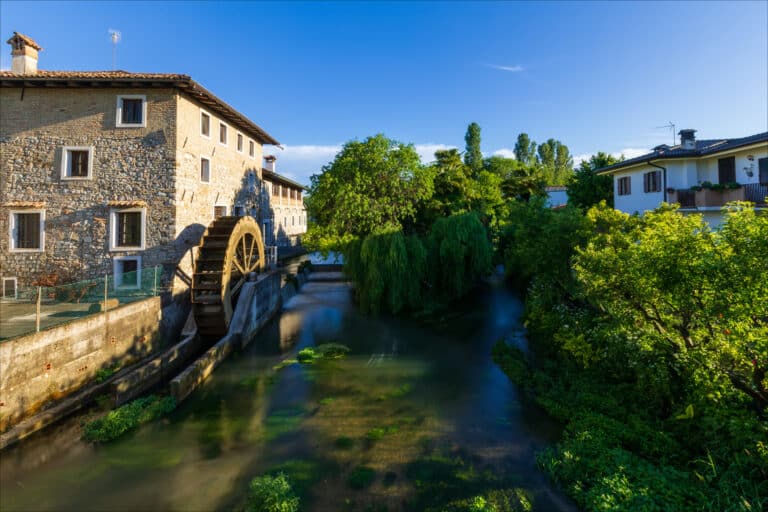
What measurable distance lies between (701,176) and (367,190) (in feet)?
48.1

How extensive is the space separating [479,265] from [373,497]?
13830 millimetres

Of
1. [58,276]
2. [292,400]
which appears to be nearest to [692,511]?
[292,400]

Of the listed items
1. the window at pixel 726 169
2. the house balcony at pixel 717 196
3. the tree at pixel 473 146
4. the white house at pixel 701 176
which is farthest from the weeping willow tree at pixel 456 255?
the tree at pixel 473 146

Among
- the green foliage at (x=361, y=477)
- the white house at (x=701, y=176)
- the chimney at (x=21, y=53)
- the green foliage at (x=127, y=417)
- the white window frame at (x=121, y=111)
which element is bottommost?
the green foliage at (x=361, y=477)

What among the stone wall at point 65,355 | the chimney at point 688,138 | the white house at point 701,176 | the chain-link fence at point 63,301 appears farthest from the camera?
the chimney at point 688,138

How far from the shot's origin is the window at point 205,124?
15.0 m

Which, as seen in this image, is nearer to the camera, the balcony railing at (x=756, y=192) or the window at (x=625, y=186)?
the balcony railing at (x=756, y=192)

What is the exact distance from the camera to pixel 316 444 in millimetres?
7664

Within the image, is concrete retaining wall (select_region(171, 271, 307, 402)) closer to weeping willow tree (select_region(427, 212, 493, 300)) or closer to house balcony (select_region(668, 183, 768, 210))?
weeping willow tree (select_region(427, 212, 493, 300))

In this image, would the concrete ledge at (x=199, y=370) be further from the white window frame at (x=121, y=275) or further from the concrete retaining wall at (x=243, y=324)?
the white window frame at (x=121, y=275)

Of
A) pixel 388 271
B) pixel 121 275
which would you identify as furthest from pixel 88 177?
pixel 388 271

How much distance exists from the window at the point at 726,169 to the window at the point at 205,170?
19.9 m

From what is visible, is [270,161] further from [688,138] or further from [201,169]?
[688,138]

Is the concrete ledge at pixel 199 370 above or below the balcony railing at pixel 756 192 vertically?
below
